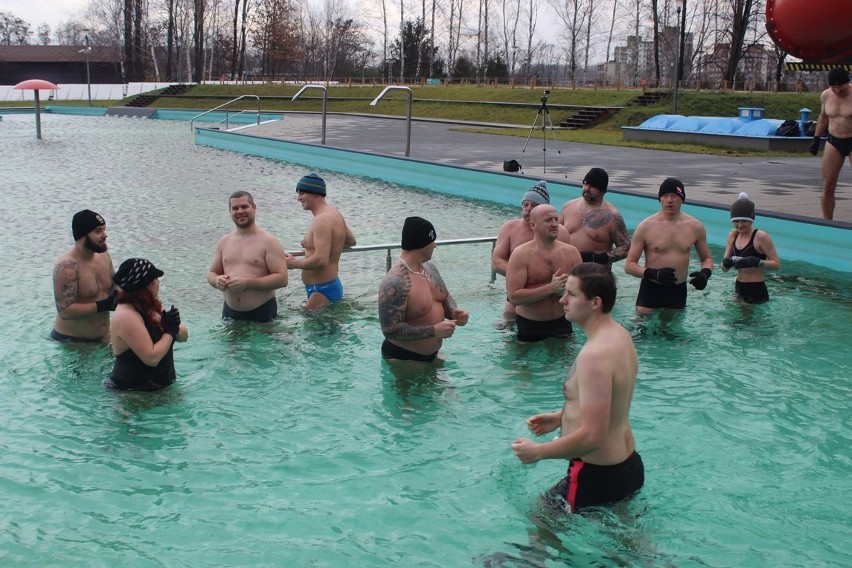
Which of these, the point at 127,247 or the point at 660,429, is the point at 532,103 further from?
the point at 660,429

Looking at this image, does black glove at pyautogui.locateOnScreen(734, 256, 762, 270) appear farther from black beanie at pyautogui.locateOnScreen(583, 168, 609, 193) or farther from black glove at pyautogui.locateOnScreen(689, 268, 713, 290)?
black beanie at pyautogui.locateOnScreen(583, 168, 609, 193)

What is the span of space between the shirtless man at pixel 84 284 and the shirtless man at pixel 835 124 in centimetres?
874

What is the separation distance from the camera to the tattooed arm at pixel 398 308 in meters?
5.68

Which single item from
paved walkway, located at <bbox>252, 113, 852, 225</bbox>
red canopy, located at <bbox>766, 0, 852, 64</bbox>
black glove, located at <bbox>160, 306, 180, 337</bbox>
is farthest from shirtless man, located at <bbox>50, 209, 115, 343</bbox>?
paved walkway, located at <bbox>252, 113, 852, 225</bbox>

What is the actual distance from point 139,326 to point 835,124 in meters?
9.21

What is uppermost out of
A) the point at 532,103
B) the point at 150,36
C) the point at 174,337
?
the point at 150,36

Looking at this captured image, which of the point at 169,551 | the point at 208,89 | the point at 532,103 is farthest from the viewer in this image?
the point at 208,89

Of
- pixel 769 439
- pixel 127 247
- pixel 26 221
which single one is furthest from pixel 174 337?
pixel 26 221

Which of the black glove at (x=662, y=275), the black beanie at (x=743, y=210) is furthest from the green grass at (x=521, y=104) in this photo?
the black glove at (x=662, y=275)

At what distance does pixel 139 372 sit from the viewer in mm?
5609

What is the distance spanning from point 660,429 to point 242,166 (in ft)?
60.1

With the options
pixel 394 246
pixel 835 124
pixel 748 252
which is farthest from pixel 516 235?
pixel 835 124

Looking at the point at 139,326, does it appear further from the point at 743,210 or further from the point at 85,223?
the point at 743,210

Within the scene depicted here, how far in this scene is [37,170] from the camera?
2039cm
